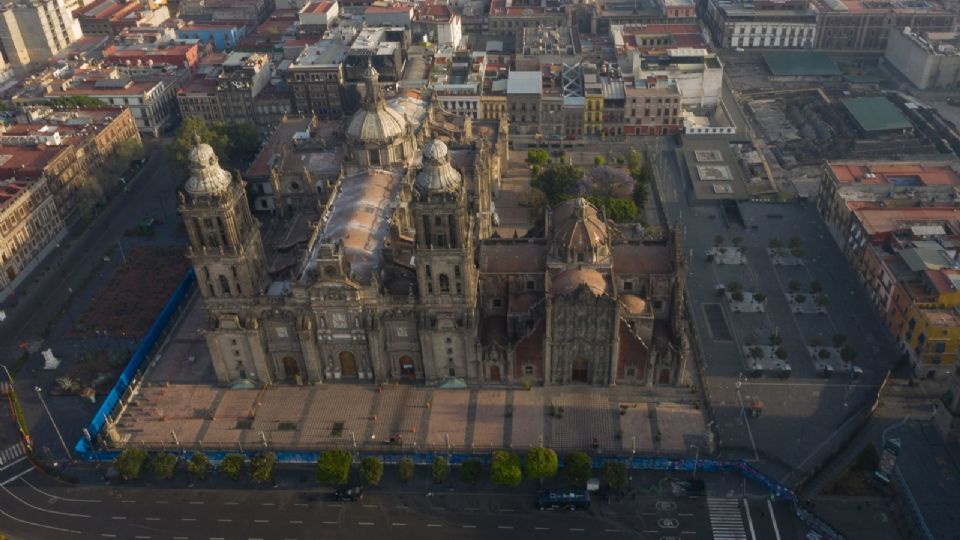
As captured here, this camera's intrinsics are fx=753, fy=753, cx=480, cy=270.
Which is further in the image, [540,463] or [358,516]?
[358,516]

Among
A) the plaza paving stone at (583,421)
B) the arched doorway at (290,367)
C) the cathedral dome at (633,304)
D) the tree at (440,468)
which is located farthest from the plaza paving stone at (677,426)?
the arched doorway at (290,367)

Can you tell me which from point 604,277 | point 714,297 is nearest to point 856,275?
point 714,297

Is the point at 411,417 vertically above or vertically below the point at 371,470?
below

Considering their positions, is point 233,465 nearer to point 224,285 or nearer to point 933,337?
point 224,285

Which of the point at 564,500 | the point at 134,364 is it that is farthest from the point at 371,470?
the point at 134,364

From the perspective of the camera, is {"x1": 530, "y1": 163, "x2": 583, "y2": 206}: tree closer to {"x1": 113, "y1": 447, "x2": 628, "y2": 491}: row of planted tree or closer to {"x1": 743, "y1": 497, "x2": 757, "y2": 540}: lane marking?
{"x1": 113, "y1": 447, "x2": 628, "y2": 491}: row of planted tree

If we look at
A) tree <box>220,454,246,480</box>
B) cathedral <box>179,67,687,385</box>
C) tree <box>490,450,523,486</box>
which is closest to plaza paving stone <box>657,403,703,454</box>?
cathedral <box>179,67,687,385</box>

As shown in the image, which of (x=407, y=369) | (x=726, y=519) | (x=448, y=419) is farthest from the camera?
(x=407, y=369)

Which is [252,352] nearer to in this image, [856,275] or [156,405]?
[156,405]
